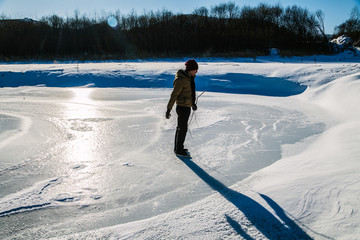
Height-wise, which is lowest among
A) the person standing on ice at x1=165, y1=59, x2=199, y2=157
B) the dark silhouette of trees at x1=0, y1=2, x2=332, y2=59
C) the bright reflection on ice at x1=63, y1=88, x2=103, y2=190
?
the bright reflection on ice at x1=63, y1=88, x2=103, y2=190

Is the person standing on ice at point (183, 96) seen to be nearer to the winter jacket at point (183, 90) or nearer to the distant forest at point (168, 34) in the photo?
the winter jacket at point (183, 90)

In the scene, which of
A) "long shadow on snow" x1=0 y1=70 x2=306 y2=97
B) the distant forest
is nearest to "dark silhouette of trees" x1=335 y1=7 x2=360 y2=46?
the distant forest

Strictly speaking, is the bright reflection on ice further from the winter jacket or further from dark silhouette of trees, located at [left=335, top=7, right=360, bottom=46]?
dark silhouette of trees, located at [left=335, top=7, right=360, bottom=46]

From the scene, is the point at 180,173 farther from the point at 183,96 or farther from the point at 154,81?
the point at 154,81

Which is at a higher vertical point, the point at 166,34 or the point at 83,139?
the point at 166,34

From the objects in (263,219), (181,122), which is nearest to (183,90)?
(181,122)

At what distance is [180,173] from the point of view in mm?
3139

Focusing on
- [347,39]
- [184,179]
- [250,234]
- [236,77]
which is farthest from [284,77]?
[347,39]

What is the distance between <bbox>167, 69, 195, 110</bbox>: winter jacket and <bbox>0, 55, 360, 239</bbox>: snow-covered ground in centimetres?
79

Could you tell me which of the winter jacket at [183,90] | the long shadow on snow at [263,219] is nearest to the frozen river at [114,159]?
the long shadow on snow at [263,219]

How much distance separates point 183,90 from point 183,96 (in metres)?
0.08

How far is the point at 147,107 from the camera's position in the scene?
23.2ft

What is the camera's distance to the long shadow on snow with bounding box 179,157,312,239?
75.3 inches

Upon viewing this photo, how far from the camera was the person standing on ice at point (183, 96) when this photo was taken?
3373 mm
